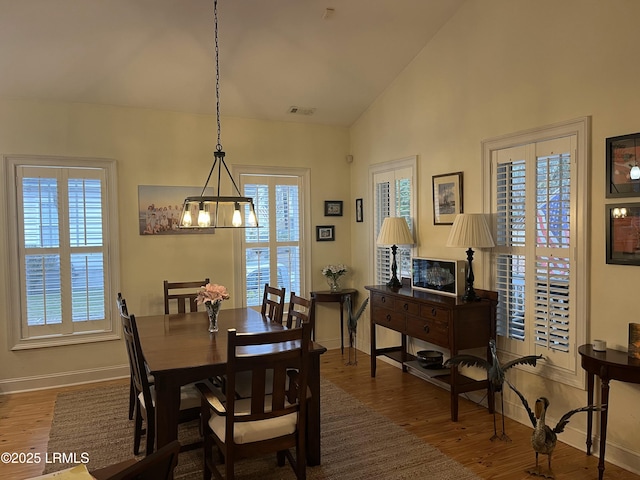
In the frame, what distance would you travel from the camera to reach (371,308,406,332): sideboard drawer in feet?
14.3

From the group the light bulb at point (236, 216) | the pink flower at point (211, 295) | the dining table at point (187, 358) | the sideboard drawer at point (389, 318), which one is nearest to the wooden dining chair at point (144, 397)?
the dining table at point (187, 358)

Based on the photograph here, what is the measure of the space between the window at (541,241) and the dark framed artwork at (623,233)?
0.17 m

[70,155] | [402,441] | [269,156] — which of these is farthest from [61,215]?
[402,441]

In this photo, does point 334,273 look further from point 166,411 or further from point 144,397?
point 166,411

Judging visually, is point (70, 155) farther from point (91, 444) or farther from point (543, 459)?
point (543, 459)

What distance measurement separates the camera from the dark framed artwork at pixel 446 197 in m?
4.19

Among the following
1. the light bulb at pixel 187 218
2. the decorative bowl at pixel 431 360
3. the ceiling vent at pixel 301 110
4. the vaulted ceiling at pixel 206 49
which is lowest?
the decorative bowl at pixel 431 360

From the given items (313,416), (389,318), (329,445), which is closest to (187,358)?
(313,416)

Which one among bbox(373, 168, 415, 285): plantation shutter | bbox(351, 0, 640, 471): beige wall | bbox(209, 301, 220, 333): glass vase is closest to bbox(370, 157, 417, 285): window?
bbox(373, 168, 415, 285): plantation shutter

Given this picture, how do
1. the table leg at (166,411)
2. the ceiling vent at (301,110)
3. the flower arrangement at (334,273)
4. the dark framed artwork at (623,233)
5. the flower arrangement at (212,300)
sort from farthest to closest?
the flower arrangement at (334,273)
the ceiling vent at (301,110)
the flower arrangement at (212,300)
the dark framed artwork at (623,233)
the table leg at (166,411)

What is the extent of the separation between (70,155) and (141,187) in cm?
72

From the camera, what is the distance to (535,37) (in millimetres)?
3438

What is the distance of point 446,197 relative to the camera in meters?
4.34

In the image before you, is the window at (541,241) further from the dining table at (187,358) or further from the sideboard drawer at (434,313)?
the dining table at (187,358)
